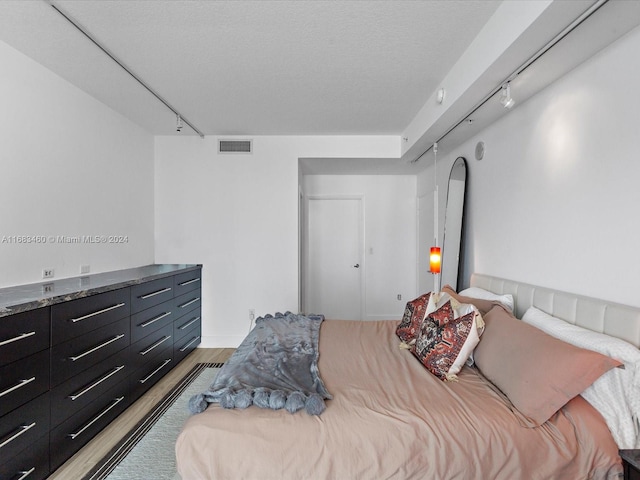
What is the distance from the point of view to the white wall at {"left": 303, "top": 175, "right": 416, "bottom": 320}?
4938 mm

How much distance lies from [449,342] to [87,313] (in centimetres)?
223

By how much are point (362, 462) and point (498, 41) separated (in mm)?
2192

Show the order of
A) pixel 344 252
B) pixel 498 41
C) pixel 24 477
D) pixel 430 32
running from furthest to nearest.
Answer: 1. pixel 344 252
2. pixel 430 32
3. pixel 498 41
4. pixel 24 477

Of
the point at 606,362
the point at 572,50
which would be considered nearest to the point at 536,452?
the point at 606,362

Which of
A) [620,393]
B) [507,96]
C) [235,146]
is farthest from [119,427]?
[507,96]

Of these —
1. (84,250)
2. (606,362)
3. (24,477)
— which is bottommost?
(24,477)

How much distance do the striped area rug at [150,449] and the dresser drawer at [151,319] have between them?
0.58 metres

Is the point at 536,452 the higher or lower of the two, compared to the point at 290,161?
lower

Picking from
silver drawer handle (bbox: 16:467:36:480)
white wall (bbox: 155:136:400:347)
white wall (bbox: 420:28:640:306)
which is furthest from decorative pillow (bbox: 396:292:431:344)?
silver drawer handle (bbox: 16:467:36:480)

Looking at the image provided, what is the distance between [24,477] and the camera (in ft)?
5.20

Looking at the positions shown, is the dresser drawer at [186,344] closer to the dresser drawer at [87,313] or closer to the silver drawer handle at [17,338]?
the dresser drawer at [87,313]

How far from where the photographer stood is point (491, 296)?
7.71ft

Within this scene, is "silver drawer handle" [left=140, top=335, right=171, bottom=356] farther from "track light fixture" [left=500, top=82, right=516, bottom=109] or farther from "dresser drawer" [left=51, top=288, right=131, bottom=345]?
"track light fixture" [left=500, top=82, right=516, bottom=109]

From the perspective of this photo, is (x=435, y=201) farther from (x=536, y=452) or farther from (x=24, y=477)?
(x=24, y=477)
